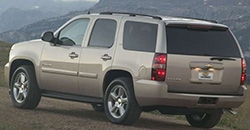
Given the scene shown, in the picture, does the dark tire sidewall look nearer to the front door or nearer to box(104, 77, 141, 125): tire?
box(104, 77, 141, 125): tire

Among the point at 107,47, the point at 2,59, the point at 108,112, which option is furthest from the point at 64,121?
the point at 2,59

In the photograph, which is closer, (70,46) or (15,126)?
(15,126)

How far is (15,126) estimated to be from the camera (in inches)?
389

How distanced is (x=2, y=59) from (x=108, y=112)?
92.1 m

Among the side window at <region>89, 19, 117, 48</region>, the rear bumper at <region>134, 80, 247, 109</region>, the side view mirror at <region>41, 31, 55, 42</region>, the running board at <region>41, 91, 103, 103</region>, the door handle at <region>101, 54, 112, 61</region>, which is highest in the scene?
the side window at <region>89, 19, 117, 48</region>

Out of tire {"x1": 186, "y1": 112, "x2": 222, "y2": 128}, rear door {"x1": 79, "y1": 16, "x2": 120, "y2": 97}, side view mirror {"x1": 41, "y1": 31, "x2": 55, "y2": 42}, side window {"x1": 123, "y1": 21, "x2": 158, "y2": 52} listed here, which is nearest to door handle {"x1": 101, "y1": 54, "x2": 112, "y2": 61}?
rear door {"x1": 79, "y1": 16, "x2": 120, "y2": 97}

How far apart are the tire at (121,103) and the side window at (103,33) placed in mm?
814

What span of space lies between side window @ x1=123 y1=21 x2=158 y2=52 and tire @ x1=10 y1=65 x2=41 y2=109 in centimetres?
257

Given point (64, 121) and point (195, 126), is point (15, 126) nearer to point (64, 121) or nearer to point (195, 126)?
point (64, 121)

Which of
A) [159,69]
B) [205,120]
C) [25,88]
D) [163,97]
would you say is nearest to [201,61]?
[159,69]

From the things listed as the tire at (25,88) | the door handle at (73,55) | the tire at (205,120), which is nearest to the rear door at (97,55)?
the door handle at (73,55)

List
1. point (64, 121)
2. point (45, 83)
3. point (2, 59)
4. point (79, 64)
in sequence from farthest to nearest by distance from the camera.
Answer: point (2, 59) → point (45, 83) → point (79, 64) → point (64, 121)

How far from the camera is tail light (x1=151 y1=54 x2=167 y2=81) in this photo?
10.2m

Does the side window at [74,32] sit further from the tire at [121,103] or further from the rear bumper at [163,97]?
the rear bumper at [163,97]
